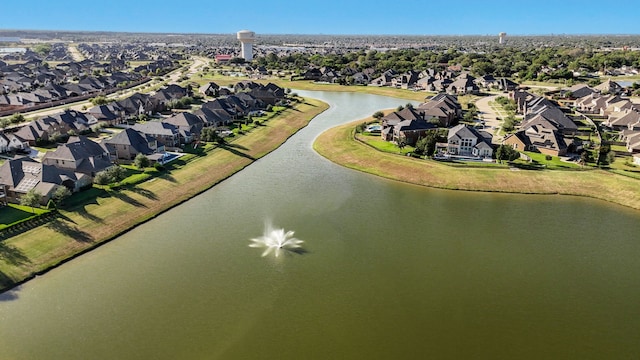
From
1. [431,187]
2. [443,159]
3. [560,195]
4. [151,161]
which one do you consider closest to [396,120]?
[443,159]

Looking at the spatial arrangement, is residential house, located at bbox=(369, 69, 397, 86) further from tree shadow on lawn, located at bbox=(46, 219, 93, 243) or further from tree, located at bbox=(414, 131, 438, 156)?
tree shadow on lawn, located at bbox=(46, 219, 93, 243)

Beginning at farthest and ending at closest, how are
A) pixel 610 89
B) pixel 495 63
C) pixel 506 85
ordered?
pixel 495 63 < pixel 506 85 < pixel 610 89

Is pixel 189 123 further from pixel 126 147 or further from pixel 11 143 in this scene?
pixel 11 143

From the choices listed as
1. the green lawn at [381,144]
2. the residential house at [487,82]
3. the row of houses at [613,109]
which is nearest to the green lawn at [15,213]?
the green lawn at [381,144]

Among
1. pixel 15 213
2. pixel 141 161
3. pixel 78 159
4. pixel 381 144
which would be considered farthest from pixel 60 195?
pixel 381 144

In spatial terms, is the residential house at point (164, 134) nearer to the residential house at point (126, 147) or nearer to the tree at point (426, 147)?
the residential house at point (126, 147)

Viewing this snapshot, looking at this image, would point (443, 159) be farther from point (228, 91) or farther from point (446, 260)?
point (228, 91)
